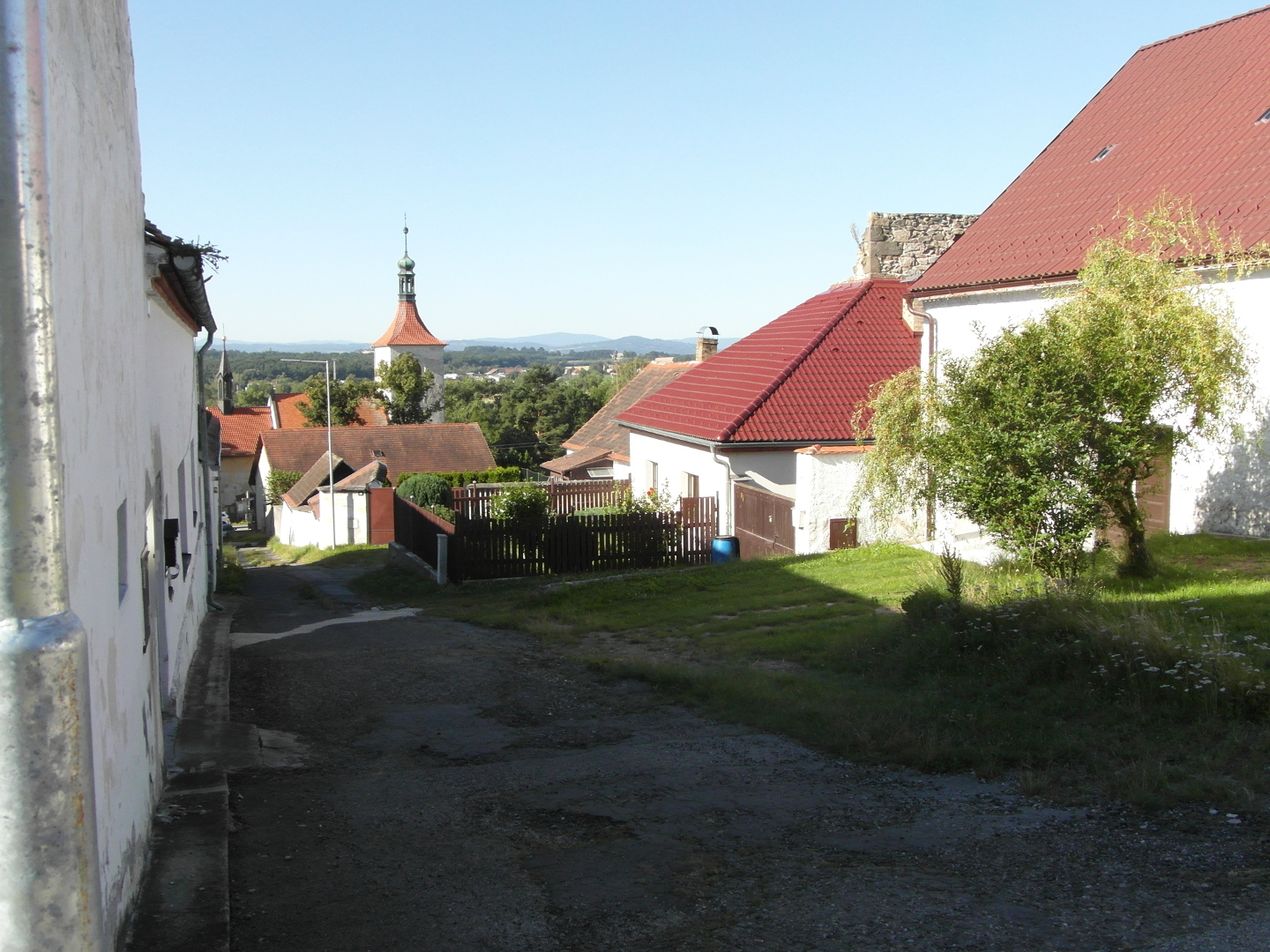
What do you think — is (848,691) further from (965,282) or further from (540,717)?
(965,282)

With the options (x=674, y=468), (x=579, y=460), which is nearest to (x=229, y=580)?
(x=674, y=468)

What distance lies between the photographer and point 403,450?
48750mm

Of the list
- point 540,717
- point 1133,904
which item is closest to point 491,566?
point 540,717

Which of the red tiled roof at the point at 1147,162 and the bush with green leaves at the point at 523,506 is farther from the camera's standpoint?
the bush with green leaves at the point at 523,506

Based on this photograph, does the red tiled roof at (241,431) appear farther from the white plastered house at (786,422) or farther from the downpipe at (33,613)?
the downpipe at (33,613)

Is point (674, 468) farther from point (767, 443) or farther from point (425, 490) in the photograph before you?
point (425, 490)

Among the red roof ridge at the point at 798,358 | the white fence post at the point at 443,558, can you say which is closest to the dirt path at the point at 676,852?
the white fence post at the point at 443,558

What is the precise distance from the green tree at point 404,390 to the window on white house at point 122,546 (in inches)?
2191

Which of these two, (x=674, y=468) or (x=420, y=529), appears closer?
(x=420, y=529)

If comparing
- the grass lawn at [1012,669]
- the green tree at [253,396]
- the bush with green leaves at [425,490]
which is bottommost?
the grass lawn at [1012,669]

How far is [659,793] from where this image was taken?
6.08 metres

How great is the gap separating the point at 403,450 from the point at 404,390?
37.6 feet

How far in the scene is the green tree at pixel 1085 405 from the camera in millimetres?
9867

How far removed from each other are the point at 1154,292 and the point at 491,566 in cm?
1143
